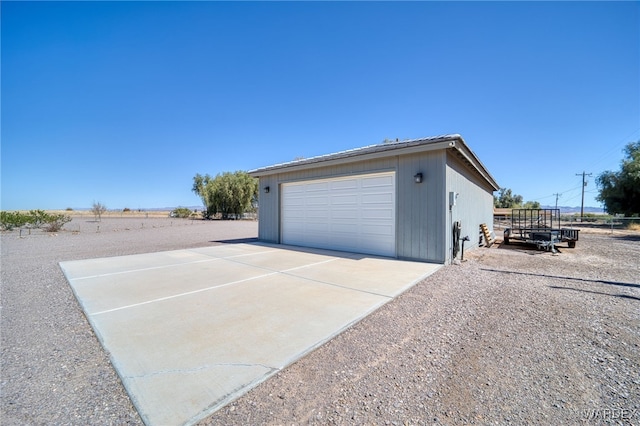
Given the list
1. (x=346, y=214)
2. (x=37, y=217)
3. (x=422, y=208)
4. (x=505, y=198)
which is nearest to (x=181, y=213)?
(x=37, y=217)

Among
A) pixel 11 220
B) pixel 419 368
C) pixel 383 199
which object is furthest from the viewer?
pixel 11 220

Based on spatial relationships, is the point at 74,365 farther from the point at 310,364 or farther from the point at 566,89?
the point at 566,89

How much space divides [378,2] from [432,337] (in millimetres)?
9009

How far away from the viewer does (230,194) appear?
Answer: 34938 millimetres

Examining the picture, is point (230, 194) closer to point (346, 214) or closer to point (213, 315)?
point (346, 214)

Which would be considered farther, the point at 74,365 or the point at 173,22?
the point at 173,22

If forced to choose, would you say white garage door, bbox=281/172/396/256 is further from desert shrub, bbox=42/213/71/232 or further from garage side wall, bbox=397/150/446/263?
desert shrub, bbox=42/213/71/232

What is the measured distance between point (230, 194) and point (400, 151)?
31947 millimetres

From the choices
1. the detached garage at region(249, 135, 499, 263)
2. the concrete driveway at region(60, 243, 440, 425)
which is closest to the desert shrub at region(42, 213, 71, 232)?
the concrete driveway at region(60, 243, 440, 425)

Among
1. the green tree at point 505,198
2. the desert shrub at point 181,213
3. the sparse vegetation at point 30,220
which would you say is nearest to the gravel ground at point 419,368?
the sparse vegetation at point 30,220

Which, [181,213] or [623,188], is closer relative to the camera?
[623,188]

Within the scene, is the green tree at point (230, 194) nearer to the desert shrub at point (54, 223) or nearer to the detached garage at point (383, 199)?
the desert shrub at point (54, 223)

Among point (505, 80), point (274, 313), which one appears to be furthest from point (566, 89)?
point (274, 313)

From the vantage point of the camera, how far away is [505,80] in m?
9.80
